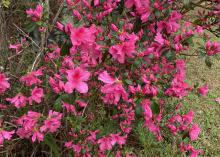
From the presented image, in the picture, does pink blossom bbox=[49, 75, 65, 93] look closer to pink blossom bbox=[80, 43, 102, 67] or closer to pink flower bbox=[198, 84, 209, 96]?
pink blossom bbox=[80, 43, 102, 67]

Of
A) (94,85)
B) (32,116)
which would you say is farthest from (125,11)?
(32,116)

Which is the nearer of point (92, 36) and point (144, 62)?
point (92, 36)

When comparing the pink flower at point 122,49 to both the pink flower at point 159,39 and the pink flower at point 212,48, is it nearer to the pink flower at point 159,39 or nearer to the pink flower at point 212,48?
the pink flower at point 159,39

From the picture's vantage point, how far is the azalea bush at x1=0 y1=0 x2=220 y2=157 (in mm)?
2158

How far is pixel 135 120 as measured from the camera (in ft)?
10.1

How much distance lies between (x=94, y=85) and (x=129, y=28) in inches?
18.9

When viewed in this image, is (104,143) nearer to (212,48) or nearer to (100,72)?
(100,72)

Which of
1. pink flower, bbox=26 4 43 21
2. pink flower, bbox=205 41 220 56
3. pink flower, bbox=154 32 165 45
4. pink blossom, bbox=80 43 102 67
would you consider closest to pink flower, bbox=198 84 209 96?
pink flower, bbox=205 41 220 56

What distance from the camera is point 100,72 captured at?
2.55 m

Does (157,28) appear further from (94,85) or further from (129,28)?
(94,85)

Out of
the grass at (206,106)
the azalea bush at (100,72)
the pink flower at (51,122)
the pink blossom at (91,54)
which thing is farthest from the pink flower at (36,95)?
the grass at (206,106)

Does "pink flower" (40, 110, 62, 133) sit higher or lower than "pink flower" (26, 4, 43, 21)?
lower

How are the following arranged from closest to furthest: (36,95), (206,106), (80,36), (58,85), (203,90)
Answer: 1. (80,36)
2. (58,85)
3. (36,95)
4. (203,90)
5. (206,106)

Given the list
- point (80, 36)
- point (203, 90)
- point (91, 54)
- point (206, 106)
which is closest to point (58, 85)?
point (91, 54)
